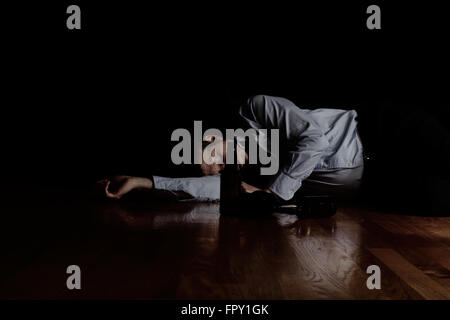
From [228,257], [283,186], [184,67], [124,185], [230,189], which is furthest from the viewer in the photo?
[184,67]

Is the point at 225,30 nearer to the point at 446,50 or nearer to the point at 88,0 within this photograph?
the point at 88,0

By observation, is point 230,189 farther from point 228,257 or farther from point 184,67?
Result: point 184,67

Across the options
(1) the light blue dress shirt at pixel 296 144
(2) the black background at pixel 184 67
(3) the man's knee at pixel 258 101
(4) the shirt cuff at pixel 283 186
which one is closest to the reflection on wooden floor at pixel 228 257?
(4) the shirt cuff at pixel 283 186

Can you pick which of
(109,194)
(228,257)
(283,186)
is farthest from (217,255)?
(109,194)

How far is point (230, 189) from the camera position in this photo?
1918mm

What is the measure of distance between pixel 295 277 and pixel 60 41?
8.31 ft

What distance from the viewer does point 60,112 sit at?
317 centimetres

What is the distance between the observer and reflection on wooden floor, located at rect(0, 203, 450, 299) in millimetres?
939

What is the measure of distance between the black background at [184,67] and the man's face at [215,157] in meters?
0.23

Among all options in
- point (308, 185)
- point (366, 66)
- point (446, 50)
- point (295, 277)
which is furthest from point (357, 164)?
point (295, 277)

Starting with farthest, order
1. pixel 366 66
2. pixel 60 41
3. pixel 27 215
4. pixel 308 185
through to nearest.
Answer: pixel 60 41 → pixel 366 66 → pixel 308 185 → pixel 27 215

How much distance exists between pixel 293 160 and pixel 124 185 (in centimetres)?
85

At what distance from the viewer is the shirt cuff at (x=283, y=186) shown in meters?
2.16

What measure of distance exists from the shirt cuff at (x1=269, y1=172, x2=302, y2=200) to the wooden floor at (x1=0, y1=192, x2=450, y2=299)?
0.65 feet
